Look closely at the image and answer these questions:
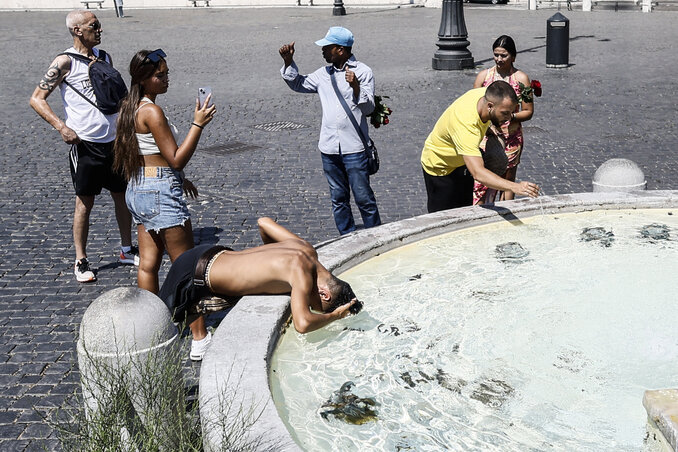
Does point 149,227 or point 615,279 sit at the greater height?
point 149,227

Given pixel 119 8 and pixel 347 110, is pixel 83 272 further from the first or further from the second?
pixel 119 8

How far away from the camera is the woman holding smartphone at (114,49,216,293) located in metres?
5.40

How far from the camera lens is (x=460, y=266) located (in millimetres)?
5988

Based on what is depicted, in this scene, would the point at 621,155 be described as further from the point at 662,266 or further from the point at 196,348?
the point at 196,348

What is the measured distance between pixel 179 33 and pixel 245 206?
→ 17.0m

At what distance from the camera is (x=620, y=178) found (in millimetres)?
7160

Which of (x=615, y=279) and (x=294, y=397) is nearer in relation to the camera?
(x=294, y=397)

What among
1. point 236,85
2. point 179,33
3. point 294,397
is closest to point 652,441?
point 294,397

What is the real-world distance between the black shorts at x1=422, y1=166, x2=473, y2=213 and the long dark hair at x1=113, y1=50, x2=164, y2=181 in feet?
7.60

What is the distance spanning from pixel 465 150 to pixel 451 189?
27.7 inches

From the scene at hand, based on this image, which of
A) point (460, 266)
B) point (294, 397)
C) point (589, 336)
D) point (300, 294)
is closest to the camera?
point (294, 397)

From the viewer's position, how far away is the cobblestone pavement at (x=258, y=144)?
6211 millimetres

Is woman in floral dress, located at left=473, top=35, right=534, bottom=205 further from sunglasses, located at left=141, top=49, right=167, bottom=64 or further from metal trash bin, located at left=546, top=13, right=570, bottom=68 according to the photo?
metal trash bin, located at left=546, top=13, right=570, bottom=68

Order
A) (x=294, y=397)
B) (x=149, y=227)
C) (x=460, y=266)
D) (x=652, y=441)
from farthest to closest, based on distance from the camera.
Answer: (x=460, y=266)
(x=149, y=227)
(x=294, y=397)
(x=652, y=441)
